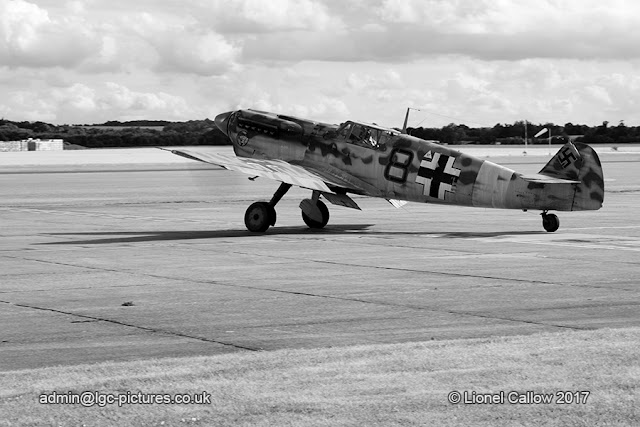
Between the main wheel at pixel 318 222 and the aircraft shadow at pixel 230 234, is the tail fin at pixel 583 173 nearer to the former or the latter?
the aircraft shadow at pixel 230 234

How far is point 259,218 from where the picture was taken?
24578mm

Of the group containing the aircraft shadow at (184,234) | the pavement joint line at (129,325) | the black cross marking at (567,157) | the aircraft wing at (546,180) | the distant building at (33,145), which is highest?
the black cross marking at (567,157)

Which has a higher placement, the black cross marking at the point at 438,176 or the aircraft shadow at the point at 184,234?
the black cross marking at the point at 438,176

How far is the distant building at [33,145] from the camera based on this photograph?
417 feet

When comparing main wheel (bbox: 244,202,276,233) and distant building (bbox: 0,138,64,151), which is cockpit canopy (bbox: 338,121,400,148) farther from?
distant building (bbox: 0,138,64,151)

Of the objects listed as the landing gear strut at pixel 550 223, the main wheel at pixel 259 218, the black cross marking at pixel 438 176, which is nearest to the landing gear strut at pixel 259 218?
the main wheel at pixel 259 218

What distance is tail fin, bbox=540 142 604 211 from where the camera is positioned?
22469 millimetres

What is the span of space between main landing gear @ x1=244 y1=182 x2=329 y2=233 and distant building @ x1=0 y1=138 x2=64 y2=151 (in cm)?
10582

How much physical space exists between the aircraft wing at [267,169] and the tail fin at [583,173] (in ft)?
17.9

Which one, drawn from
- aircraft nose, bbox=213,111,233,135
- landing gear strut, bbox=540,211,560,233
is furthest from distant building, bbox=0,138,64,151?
landing gear strut, bbox=540,211,560,233

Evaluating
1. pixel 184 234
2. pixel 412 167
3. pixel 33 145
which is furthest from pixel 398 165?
pixel 33 145

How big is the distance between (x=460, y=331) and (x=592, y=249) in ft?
30.9

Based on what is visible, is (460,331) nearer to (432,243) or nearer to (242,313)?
(242,313)

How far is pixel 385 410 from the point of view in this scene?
7.42m
